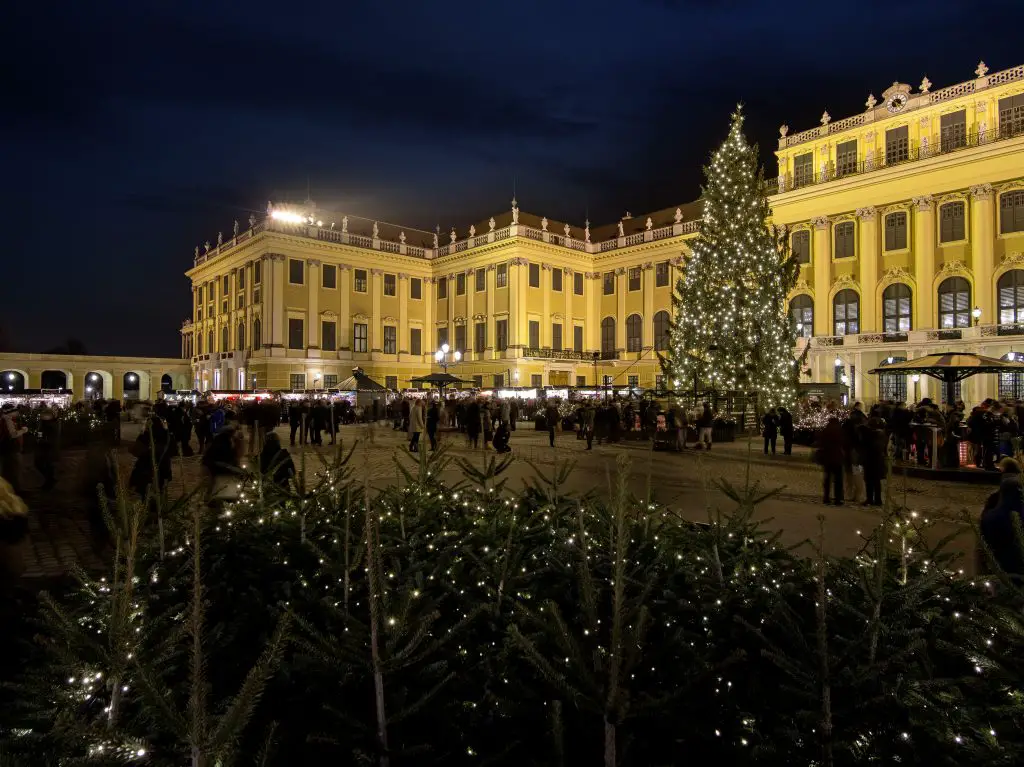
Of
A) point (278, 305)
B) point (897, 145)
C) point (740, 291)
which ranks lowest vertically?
point (740, 291)

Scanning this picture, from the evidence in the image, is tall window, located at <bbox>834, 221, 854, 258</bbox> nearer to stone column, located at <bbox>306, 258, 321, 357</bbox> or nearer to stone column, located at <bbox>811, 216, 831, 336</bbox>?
stone column, located at <bbox>811, 216, 831, 336</bbox>

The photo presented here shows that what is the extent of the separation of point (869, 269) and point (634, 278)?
18.0 meters

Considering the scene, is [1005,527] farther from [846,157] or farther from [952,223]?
[846,157]

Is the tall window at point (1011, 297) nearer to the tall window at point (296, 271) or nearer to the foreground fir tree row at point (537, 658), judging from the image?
the foreground fir tree row at point (537, 658)

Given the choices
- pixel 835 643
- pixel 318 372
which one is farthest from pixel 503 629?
pixel 318 372

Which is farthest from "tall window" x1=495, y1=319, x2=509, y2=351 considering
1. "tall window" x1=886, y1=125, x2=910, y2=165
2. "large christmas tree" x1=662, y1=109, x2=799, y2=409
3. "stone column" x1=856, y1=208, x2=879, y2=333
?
"tall window" x1=886, y1=125, x2=910, y2=165

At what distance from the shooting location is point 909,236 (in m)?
34.4

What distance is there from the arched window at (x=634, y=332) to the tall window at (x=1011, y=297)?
22911 mm

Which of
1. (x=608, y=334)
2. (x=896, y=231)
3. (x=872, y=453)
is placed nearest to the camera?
(x=872, y=453)

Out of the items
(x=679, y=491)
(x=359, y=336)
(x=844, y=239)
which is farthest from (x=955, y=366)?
(x=359, y=336)

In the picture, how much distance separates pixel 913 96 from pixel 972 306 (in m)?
11.9

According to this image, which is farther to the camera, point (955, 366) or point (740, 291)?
point (740, 291)

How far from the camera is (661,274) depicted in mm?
48156

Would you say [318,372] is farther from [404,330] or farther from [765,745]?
[765,745]
